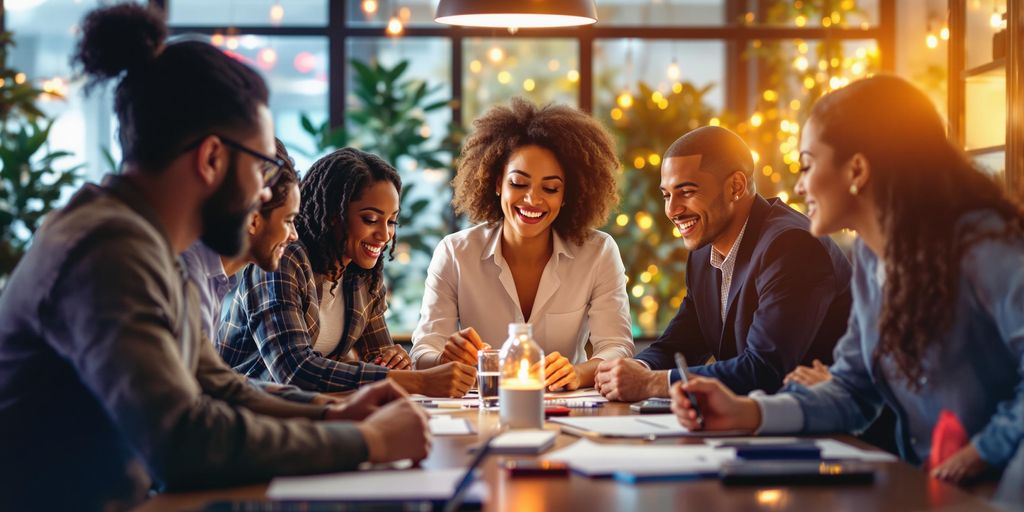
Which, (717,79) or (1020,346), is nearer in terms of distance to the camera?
(1020,346)

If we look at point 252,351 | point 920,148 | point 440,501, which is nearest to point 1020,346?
point 920,148

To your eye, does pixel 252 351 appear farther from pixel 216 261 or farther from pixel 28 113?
pixel 28 113

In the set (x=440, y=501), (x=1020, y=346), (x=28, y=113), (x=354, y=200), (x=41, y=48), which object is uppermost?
(x=41, y=48)

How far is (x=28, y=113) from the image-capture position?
5.27 metres

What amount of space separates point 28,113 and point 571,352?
3292 mm

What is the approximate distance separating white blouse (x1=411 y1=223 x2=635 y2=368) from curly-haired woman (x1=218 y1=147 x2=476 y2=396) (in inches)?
10.1

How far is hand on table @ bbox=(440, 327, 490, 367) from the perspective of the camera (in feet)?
9.27

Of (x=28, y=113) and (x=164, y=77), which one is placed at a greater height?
(x=28, y=113)

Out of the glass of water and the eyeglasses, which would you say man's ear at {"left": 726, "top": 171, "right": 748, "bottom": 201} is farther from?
the eyeglasses

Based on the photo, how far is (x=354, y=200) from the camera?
3.07m

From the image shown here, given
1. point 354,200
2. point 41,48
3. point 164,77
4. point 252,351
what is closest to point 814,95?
point 354,200

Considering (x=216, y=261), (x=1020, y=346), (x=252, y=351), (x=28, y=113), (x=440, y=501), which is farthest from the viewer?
(x=28, y=113)

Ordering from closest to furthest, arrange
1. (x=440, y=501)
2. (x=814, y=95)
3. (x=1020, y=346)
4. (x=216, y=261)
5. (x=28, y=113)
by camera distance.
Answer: (x=440, y=501)
(x=1020, y=346)
(x=216, y=261)
(x=28, y=113)
(x=814, y=95)

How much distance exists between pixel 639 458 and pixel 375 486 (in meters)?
0.44
